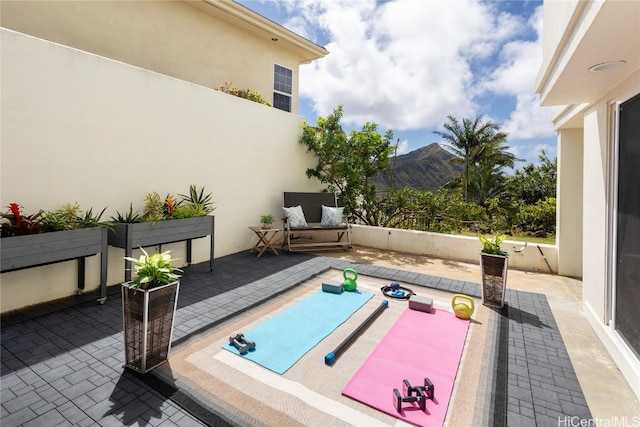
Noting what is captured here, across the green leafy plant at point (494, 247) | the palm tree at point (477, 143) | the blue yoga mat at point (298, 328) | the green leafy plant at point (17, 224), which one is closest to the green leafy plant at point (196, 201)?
the green leafy plant at point (17, 224)

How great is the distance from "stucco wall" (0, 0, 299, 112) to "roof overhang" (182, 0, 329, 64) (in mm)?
180

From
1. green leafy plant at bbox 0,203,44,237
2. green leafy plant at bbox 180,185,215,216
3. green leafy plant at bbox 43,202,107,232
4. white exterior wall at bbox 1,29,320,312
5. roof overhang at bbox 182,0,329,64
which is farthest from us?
roof overhang at bbox 182,0,329,64

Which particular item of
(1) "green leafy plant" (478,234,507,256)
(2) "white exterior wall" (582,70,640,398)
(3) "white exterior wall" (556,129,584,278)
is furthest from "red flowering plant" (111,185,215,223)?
(3) "white exterior wall" (556,129,584,278)

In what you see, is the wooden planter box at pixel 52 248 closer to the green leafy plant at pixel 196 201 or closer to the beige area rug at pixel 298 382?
the green leafy plant at pixel 196 201

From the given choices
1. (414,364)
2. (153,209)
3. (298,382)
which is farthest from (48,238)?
(414,364)

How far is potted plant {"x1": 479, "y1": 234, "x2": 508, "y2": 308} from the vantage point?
4016 millimetres

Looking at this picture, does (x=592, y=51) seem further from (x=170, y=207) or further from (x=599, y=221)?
(x=170, y=207)

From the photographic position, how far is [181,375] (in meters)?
2.51

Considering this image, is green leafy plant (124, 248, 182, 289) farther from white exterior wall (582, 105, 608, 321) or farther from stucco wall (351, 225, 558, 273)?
stucco wall (351, 225, 558, 273)

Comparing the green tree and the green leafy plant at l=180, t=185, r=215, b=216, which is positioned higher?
the green tree

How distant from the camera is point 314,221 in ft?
25.5

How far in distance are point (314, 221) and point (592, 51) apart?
19.8ft

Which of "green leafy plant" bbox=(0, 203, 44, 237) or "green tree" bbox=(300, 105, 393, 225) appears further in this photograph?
"green tree" bbox=(300, 105, 393, 225)

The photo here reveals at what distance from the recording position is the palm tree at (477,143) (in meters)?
16.3
